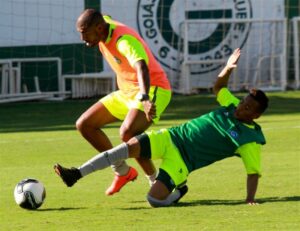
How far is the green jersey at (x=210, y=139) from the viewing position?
31.2ft

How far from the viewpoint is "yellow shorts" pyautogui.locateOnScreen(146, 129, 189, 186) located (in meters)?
9.44

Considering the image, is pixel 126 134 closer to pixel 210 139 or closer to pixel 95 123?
pixel 95 123

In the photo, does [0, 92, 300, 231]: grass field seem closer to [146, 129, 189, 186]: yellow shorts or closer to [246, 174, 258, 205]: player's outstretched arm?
[246, 174, 258, 205]: player's outstretched arm

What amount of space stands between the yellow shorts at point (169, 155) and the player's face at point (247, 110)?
66 cm

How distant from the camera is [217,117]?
964 cm

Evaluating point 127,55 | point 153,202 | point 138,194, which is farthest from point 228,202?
point 127,55

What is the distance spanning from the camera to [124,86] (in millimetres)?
10320

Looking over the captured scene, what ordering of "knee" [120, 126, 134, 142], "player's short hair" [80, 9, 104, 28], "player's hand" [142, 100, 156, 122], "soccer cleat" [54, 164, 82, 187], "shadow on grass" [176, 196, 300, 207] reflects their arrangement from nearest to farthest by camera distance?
1. "player's hand" [142, 100, 156, 122]
2. "soccer cleat" [54, 164, 82, 187]
3. "shadow on grass" [176, 196, 300, 207]
4. "player's short hair" [80, 9, 104, 28]
5. "knee" [120, 126, 134, 142]

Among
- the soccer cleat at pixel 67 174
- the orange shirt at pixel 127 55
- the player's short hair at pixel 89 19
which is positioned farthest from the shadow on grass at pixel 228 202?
the player's short hair at pixel 89 19

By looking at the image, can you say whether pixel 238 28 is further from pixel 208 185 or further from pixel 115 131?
pixel 208 185

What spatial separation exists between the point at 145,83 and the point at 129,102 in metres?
1.09

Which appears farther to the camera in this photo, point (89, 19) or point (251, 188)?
point (89, 19)

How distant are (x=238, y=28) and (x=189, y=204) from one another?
16.7 metres

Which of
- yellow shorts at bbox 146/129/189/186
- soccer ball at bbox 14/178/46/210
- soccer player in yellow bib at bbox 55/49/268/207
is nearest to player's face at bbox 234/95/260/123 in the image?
soccer player in yellow bib at bbox 55/49/268/207
